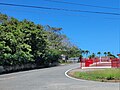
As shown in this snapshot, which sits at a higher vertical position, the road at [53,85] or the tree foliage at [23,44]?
the tree foliage at [23,44]

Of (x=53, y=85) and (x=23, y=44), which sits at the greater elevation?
(x=23, y=44)

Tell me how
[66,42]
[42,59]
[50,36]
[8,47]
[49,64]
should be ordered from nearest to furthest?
[8,47] < [42,59] < [49,64] < [50,36] < [66,42]

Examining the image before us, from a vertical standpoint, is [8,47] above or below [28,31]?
below

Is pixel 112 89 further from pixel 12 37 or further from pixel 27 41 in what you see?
pixel 27 41

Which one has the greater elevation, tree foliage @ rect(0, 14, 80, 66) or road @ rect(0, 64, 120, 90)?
tree foliage @ rect(0, 14, 80, 66)

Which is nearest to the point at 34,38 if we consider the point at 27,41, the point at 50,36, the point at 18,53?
the point at 27,41

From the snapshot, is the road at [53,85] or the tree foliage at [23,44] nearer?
the road at [53,85]

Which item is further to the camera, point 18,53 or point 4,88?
point 18,53

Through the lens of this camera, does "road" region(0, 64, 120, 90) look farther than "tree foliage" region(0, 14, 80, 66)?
No

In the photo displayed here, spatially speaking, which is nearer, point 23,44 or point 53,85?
point 53,85

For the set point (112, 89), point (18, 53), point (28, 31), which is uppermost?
point (28, 31)

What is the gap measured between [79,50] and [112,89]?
2937 inches

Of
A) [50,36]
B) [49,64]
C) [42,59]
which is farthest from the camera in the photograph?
[50,36]

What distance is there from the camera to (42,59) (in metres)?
53.7
